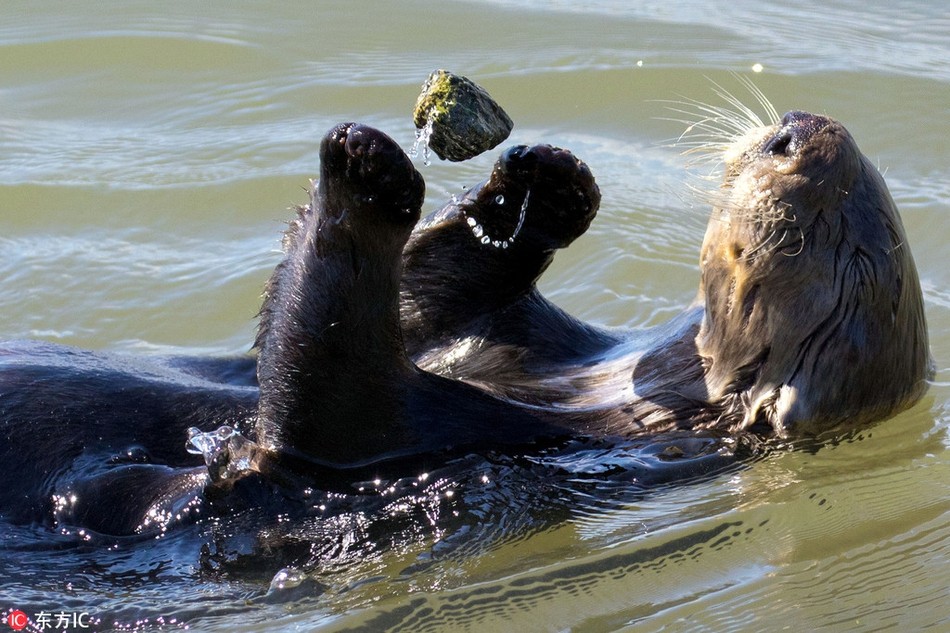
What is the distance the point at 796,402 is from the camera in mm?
4176

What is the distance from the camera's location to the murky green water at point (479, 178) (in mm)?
3928

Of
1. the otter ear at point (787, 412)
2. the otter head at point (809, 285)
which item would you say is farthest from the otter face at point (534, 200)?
the otter ear at point (787, 412)

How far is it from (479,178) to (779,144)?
3395mm

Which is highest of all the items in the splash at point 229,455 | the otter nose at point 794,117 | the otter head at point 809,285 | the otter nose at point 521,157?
the otter nose at point 794,117

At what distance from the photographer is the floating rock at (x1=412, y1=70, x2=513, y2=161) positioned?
14.2 ft

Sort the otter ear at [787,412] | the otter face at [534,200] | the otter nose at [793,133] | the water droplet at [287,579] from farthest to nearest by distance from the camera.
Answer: the otter face at [534,200] → the otter ear at [787,412] → the otter nose at [793,133] → the water droplet at [287,579]

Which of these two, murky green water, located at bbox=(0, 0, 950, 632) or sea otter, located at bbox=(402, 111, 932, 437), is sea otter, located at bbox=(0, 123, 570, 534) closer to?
murky green water, located at bbox=(0, 0, 950, 632)

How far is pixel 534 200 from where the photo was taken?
4.65m

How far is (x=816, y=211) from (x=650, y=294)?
247 cm

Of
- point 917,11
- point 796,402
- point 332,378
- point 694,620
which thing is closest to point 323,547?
point 332,378

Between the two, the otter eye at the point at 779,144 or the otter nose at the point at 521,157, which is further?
the otter nose at the point at 521,157

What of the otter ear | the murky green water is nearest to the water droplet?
the murky green water

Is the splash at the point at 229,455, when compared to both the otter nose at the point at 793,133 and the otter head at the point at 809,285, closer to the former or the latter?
the otter head at the point at 809,285

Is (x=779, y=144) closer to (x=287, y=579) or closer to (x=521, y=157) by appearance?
(x=521, y=157)
